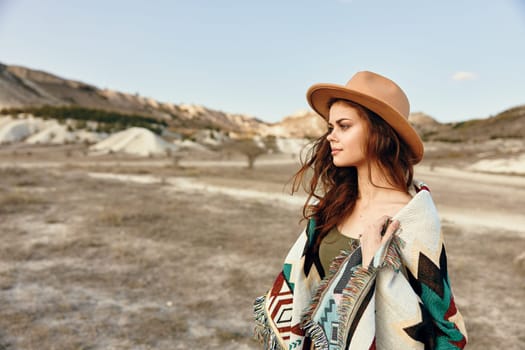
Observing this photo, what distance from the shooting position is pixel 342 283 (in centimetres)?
136

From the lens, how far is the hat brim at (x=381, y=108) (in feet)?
4.80

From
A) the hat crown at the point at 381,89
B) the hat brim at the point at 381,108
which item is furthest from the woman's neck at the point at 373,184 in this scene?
the hat crown at the point at 381,89

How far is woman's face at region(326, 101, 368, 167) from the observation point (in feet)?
5.11

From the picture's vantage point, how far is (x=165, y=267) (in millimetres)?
5918

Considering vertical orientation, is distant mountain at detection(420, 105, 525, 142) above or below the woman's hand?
above

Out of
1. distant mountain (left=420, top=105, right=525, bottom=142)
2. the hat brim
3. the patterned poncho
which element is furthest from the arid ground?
distant mountain (left=420, top=105, right=525, bottom=142)

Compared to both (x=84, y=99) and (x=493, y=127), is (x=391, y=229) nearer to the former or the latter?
(x=493, y=127)

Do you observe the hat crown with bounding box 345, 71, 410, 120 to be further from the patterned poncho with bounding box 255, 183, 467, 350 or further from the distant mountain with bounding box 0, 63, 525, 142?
the distant mountain with bounding box 0, 63, 525, 142

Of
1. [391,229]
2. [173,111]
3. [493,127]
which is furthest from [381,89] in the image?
[173,111]

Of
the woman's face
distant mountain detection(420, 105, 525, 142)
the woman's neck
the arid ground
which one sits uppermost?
distant mountain detection(420, 105, 525, 142)

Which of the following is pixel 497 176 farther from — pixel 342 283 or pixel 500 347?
pixel 342 283

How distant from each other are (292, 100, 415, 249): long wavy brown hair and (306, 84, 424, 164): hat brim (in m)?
0.03

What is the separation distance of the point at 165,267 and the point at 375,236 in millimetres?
5208

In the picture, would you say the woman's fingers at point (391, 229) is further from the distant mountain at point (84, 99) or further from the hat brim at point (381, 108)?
the distant mountain at point (84, 99)
